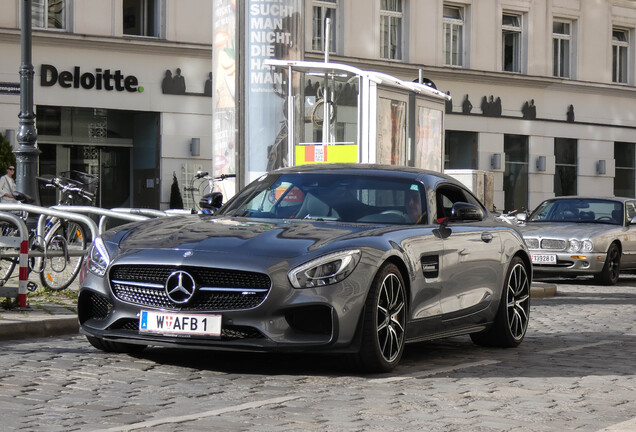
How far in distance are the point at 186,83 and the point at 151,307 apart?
933 inches

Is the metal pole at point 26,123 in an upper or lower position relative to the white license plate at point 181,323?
upper

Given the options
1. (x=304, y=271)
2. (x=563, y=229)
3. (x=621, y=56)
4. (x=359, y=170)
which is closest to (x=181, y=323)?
(x=304, y=271)

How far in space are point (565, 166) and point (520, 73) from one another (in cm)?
396

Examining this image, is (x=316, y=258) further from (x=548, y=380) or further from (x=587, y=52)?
(x=587, y=52)

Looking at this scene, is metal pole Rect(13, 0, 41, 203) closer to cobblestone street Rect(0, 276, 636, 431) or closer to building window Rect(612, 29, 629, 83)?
cobblestone street Rect(0, 276, 636, 431)

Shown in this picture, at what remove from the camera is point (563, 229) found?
20.7 meters

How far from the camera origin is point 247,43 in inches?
647

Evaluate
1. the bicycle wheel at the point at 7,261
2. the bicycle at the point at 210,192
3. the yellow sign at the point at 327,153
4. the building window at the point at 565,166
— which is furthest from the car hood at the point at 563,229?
the building window at the point at 565,166

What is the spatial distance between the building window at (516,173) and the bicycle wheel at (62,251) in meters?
26.8

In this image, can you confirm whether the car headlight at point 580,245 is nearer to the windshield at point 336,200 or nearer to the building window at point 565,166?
the windshield at point 336,200

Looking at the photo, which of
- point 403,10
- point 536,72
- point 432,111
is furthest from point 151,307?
point 536,72

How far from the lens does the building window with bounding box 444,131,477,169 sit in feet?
124

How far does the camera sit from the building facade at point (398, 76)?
29406 mm

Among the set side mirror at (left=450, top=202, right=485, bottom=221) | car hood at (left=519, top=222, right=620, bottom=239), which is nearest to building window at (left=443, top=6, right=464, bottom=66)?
car hood at (left=519, top=222, right=620, bottom=239)
